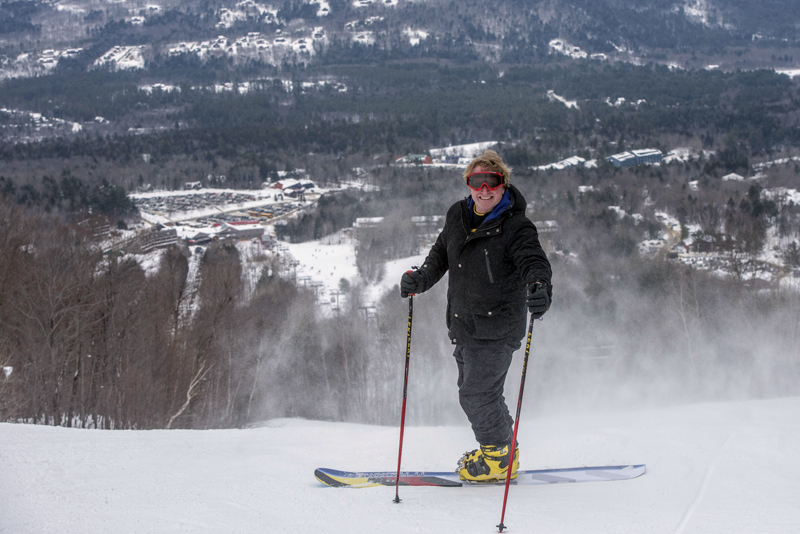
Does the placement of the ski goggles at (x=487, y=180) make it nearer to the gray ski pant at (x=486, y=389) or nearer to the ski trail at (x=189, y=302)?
the gray ski pant at (x=486, y=389)

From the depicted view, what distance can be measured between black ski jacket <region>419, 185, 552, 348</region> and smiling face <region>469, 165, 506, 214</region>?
62 millimetres

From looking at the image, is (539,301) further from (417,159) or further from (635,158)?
(635,158)

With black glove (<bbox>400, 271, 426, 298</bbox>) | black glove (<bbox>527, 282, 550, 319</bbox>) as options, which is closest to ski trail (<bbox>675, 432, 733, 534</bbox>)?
black glove (<bbox>527, 282, 550, 319</bbox>)

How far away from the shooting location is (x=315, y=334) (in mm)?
17578

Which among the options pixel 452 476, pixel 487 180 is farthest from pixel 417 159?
pixel 487 180

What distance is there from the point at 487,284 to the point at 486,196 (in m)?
0.39

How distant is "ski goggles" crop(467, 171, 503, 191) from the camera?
2.60 metres

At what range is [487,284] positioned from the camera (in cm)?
263

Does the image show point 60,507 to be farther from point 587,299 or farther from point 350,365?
point 587,299

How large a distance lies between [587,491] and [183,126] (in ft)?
315

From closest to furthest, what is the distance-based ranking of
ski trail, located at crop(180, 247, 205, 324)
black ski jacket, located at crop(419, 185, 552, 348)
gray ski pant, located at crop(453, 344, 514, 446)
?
black ski jacket, located at crop(419, 185, 552, 348) → gray ski pant, located at crop(453, 344, 514, 446) → ski trail, located at crop(180, 247, 205, 324)

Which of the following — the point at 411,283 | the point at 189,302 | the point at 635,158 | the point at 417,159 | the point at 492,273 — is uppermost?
the point at 492,273

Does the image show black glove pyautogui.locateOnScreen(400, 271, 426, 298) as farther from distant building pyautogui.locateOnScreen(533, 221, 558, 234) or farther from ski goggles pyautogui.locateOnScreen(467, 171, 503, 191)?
distant building pyautogui.locateOnScreen(533, 221, 558, 234)

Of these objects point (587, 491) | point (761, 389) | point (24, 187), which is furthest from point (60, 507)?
point (24, 187)
